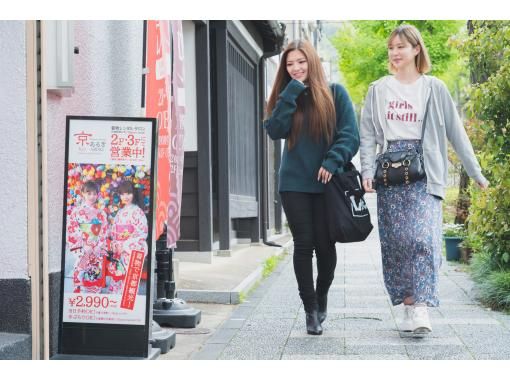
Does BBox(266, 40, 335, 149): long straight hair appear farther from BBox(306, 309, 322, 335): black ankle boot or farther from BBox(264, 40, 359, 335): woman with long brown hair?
BBox(306, 309, 322, 335): black ankle boot

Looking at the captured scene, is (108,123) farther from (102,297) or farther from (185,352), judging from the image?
(185,352)

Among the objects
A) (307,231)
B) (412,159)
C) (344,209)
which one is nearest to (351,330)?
(307,231)

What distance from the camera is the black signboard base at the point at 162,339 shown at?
4.77 meters

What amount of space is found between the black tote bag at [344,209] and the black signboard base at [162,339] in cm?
115

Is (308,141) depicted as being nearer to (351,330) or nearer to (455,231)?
(351,330)

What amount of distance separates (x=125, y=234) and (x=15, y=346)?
2.58ft

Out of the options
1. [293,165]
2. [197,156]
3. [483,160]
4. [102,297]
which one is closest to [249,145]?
[197,156]

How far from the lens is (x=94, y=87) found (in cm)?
546

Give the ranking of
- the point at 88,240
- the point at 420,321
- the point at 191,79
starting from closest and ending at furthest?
the point at 88,240 → the point at 420,321 → the point at 191,79

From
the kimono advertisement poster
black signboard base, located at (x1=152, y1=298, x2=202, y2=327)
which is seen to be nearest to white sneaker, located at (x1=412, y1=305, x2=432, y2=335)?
black signboard base, located at (x1=152, y1=298, x2=202, y2=327)

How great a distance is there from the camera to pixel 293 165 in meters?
5.16

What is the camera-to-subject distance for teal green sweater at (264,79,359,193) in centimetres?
509

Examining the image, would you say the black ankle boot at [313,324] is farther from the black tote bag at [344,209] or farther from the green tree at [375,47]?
the green tree at [375,47]

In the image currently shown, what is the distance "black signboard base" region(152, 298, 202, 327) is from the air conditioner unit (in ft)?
5.56
